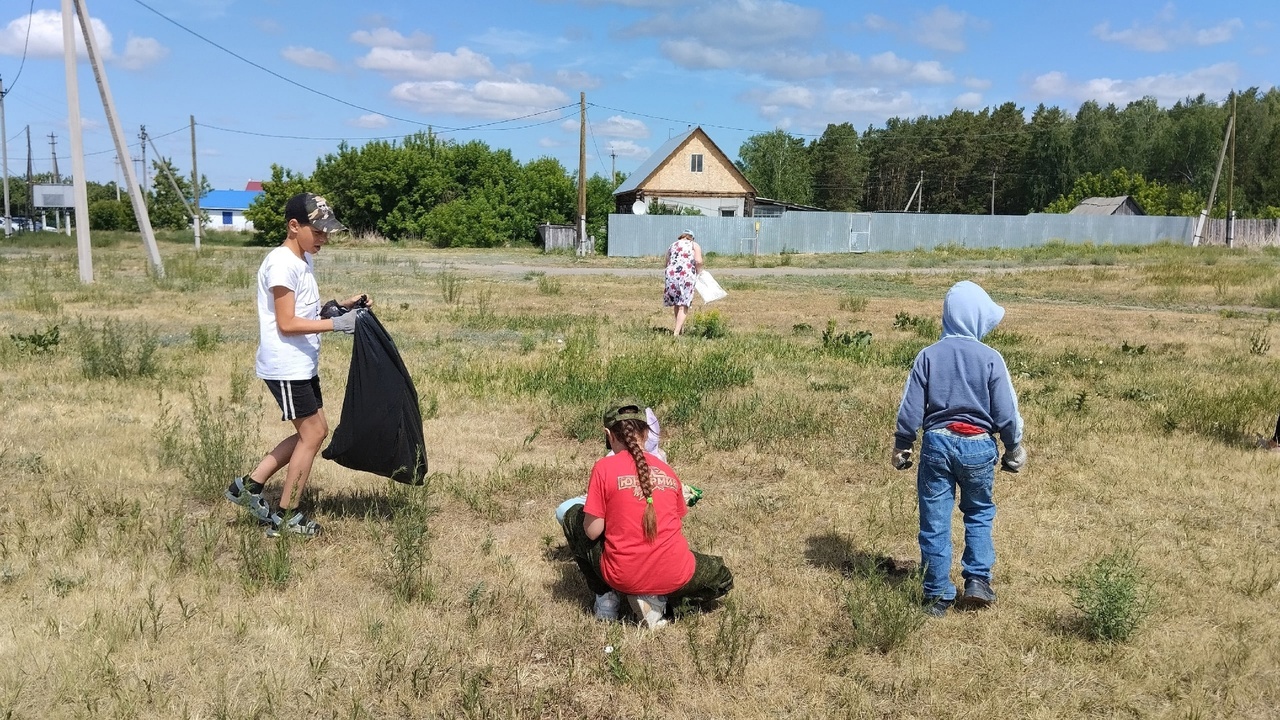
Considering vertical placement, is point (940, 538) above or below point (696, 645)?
above

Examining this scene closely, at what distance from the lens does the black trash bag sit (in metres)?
4.72

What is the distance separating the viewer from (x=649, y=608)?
13.0 ft

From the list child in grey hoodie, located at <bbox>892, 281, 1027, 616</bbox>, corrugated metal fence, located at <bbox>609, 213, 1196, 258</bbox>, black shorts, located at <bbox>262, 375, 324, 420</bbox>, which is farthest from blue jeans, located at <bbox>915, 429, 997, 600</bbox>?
corrugated metal fence, located at <bbox>609, 213, 1196, 258</bbox>

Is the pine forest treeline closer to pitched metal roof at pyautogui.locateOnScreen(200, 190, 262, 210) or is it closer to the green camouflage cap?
the green camouflage cap

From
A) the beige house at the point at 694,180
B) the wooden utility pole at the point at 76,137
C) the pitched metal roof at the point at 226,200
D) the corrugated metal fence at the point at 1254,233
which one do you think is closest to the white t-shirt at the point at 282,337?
the wooden utility pole at the point at 76,137

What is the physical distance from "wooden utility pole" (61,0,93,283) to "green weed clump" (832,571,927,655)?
18.6 metres

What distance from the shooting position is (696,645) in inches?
146

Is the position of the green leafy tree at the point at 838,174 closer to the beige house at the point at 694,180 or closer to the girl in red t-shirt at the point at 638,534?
the beige house at the point at 694,180

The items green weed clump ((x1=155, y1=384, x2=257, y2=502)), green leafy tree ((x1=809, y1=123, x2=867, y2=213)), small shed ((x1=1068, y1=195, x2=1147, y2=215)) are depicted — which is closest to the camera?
green weed clump ((x1=155, y1=384, x2=257, y2=502))

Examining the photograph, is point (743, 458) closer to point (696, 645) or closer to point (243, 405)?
point (696, 645)

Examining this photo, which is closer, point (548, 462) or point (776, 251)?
point (548, 462)

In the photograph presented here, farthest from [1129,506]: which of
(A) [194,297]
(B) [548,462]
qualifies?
(A) [194,297]

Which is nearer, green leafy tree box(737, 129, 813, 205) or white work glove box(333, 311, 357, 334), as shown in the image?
white work glove box(333, 311, 357, 334)

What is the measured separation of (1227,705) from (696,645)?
1949mm
